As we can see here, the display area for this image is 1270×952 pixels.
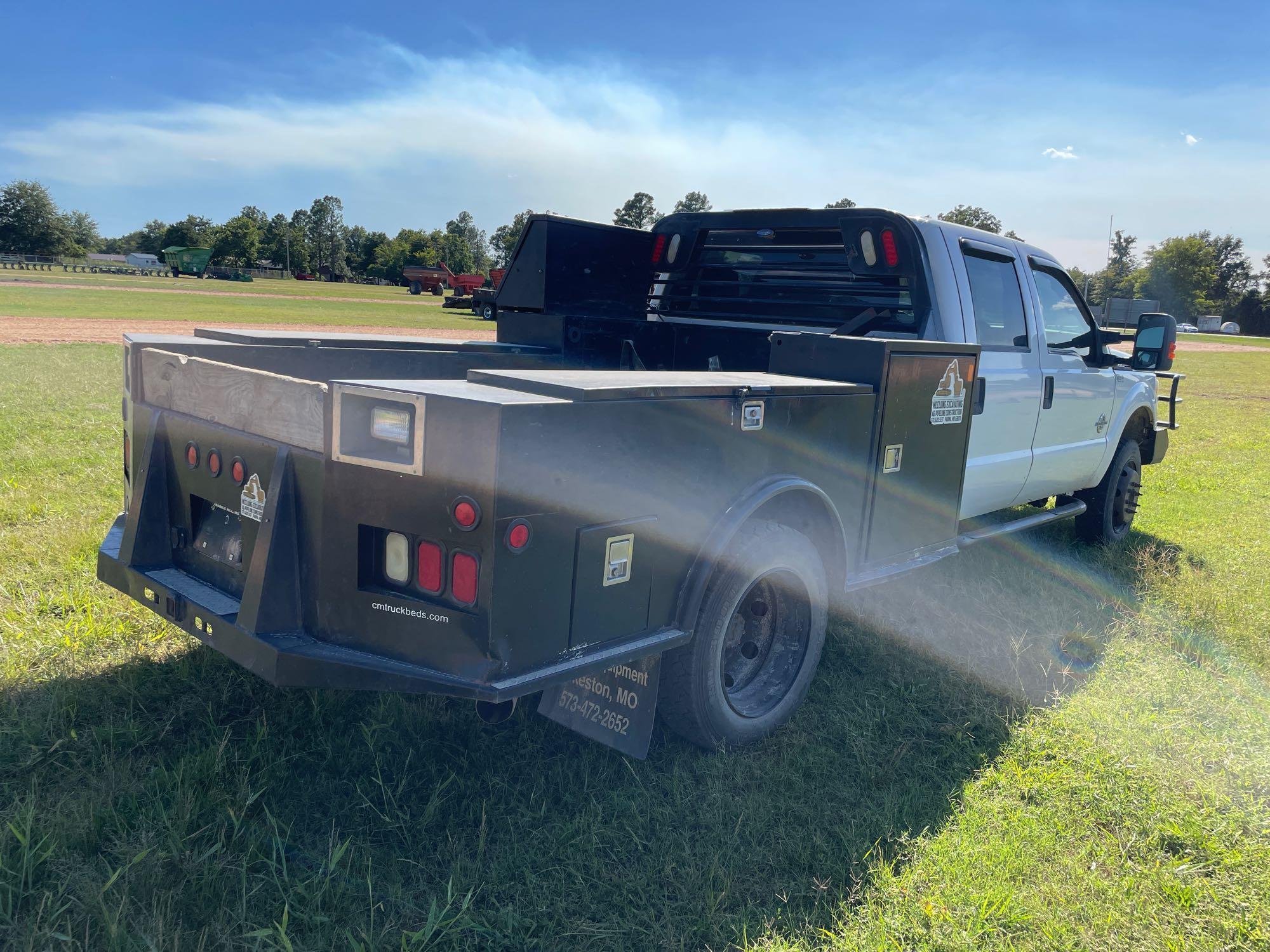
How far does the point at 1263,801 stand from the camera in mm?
3391

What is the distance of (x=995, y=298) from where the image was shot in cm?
507

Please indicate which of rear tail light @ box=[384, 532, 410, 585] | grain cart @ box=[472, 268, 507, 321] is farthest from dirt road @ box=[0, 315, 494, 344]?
rear tail light @ box=[384, 532, 410, 585]

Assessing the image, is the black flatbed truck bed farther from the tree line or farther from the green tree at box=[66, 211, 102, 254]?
the green tree at box=[66, 211, 102, 254]

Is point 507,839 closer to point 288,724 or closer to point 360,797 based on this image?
point 360,797

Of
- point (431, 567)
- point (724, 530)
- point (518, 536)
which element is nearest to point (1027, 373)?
point (724, 530)

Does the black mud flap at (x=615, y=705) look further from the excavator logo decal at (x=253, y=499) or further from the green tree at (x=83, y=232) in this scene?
the green tree at (x=83, y=232)

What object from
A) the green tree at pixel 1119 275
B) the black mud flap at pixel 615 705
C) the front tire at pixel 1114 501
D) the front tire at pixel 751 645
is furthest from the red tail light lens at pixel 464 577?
the green tree at pixel 1119 275

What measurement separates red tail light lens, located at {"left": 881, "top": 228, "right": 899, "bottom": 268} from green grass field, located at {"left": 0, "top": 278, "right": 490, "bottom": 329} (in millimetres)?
25066

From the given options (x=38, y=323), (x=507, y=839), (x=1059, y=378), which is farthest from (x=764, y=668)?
(x=38, y=323)

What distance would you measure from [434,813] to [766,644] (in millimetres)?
1424

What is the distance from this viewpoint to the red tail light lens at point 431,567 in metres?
2.47

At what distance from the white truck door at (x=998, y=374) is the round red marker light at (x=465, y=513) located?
9.78 ft

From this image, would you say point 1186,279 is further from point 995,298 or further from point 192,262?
point 995,298

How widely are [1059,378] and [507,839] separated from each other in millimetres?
4387
